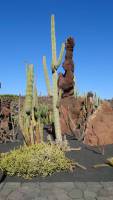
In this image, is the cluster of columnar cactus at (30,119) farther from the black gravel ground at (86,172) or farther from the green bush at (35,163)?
the green bush at (35,163)

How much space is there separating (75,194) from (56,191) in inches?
13.9

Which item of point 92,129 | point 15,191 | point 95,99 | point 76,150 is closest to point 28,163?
point 15,191

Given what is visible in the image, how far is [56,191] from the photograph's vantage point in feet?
20.6

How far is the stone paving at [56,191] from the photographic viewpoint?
5.94m

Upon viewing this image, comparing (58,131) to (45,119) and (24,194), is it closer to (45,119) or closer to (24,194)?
(24,194)

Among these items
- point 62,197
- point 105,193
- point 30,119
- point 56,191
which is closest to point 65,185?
point 56,191

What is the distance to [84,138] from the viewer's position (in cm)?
1206

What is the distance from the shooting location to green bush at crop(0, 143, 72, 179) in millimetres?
7387

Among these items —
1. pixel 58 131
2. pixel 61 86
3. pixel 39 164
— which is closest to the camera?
pixel 39 164

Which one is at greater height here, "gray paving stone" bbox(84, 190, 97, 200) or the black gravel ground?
the black gravel ground

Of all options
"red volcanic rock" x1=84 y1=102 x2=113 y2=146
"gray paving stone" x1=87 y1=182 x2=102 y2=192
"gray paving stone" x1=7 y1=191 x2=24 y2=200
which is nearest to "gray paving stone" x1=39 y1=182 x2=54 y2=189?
"gray paving stone" x1=7 y1=191 x2=24 y2=200

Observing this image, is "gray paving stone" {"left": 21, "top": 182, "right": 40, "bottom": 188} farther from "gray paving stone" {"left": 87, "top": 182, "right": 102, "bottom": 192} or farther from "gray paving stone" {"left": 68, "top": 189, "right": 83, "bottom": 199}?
"gray paving stone" {"left": 87, "top": 182, "right": 102, "bottom": 192}

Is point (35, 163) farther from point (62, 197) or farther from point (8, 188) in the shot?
point (62, 197)

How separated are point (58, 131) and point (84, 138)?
1546 mm
